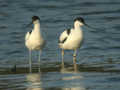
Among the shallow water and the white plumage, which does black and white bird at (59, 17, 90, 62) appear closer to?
the white plumage

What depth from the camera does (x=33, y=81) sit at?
1080 centimetres

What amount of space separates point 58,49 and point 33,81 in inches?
218

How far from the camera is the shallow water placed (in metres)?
10.5

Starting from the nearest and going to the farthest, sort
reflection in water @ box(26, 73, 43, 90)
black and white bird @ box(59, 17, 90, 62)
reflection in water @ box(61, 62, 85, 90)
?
reflection in water @ box(61, 62, 85, 90) < reflection in water @ box(26, 73, 43, 90) < black and white bird @ box(59, 17, 90, 62)

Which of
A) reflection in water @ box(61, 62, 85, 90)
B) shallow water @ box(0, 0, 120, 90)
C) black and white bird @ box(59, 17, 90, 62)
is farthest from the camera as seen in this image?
black and white bird @ box(59, 17, 90, 62)

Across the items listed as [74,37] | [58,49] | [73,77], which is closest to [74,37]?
[74,37]

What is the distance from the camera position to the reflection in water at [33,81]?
999 centimetres

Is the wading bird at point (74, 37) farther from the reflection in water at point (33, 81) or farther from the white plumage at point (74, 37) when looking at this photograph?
the reflection in water at point (33, 81)

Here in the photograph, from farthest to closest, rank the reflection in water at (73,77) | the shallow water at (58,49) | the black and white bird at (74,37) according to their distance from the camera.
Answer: the black and white bird at (74,37), the shallow water at (58,49), the reflection in water at (73,77)

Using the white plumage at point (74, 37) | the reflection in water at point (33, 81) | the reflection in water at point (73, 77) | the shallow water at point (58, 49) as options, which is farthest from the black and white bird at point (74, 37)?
the reflection in water at point (33, 81)

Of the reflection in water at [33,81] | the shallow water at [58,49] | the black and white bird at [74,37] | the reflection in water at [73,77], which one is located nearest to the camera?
the reflection in water at [73,77]

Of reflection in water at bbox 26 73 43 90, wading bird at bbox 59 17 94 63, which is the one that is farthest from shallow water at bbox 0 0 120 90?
wading bird at bbox 59 17 94 63

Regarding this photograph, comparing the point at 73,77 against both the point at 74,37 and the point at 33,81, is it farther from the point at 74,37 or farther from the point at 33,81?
the point at 74,37

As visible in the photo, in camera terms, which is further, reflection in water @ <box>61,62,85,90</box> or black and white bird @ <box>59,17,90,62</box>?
black and white bird @ <box>59,17,90,62</box>
